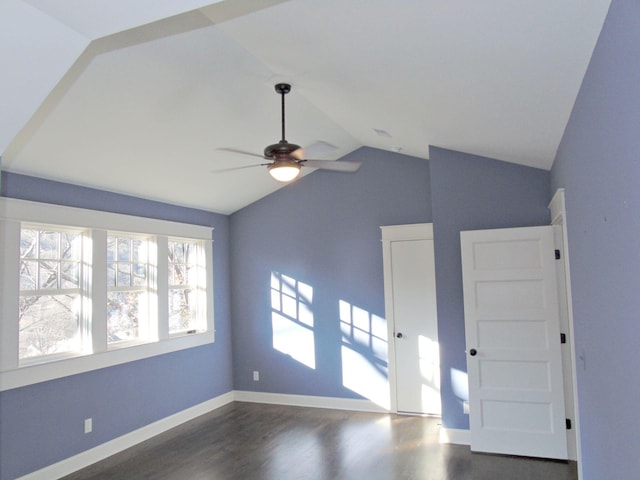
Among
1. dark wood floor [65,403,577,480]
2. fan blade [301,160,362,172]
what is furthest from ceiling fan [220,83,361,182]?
dark wood floor [65,403,577,480]

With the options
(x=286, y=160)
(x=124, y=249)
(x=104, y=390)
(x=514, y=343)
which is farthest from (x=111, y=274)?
(x=514, y=343)

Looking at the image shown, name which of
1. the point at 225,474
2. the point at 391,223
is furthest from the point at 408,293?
the point at 225,474

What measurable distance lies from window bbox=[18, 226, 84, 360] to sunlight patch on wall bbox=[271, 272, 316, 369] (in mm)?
2522

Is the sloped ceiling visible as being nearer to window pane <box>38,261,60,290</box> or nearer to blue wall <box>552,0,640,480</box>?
blue wall <box>552,0,640,480</box>

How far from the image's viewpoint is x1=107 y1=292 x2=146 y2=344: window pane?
4.71 m

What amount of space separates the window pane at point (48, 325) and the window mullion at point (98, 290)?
0.14m

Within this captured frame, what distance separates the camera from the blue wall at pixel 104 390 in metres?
3.66

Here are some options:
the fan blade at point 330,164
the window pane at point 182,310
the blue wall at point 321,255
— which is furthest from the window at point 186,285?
the fan blade at point 330,164

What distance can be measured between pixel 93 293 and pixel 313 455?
8.46 ft

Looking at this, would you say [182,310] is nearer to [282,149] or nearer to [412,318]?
[412,318]

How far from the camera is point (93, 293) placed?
14.3ft

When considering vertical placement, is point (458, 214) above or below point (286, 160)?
below

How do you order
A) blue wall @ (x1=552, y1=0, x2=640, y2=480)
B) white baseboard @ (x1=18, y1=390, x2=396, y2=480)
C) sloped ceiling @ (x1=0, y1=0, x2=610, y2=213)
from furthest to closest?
white baseboard @ (x1=18, y1=390, x2=396, y2=480) < sloped ceiling @ (x1=0, y1=0, x2=610, y2=213) < blue wall @ (x1=552, y1=0, x2=640, y2=480)

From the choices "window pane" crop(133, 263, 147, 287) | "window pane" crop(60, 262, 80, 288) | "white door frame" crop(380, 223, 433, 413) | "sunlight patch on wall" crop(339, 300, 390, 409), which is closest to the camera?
"window pane" crop(60, 262, 80, 288)
